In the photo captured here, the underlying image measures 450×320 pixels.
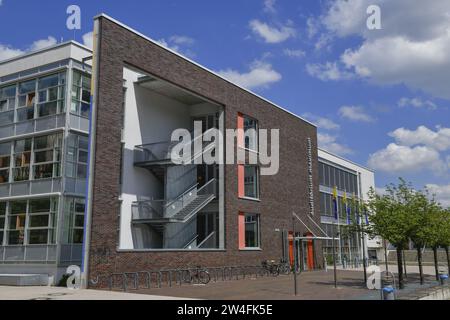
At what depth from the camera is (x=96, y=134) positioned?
64.7ft

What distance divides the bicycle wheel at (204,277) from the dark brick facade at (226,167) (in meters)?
0.80

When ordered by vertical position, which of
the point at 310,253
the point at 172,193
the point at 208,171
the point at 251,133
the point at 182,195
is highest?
the point at 251,133

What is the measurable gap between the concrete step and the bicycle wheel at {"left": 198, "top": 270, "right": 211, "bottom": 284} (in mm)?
6664

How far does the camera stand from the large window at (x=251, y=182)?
2977 centimetres

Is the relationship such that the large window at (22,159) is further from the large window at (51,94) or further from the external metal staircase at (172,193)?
the external metal staircase at (172,193)

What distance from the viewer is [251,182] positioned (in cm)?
3031

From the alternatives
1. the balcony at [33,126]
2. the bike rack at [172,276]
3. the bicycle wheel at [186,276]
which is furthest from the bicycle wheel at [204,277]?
the balcony at [33,126]

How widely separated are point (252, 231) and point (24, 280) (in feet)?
44.9

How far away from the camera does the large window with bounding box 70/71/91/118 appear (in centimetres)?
2238

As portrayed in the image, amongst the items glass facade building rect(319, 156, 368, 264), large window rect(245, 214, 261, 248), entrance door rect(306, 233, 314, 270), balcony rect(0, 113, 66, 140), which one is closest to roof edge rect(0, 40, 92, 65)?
balcony rect(0, 113, 66, 140)

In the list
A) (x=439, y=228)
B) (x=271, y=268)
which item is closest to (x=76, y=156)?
(x=271, y=268)

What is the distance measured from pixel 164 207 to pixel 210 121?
22.0ft

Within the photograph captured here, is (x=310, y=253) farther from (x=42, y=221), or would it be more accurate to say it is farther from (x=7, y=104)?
(x=7, y=104)
